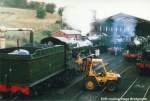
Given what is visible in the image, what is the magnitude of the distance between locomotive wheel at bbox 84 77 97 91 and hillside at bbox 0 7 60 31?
1777 inches

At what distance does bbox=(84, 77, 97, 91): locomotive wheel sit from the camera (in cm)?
2189

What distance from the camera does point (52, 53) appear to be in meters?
22.0

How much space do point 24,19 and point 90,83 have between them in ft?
173

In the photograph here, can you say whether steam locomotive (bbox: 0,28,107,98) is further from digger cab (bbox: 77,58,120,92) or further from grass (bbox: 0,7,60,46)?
grass (bbox: 0,7,60,46)

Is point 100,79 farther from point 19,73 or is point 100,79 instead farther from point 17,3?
point 17,3

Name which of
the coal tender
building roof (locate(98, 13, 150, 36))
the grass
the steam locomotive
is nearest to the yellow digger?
the steam locomotive

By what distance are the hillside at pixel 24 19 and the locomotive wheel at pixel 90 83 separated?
148 feet

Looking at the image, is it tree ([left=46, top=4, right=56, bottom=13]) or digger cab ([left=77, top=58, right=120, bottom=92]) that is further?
tree ([left=46, top=4, right=56, bottom=13])

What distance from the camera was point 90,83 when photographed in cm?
2203

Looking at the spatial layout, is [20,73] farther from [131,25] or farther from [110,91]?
[131,25]

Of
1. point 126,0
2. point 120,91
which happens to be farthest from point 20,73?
point 126,0

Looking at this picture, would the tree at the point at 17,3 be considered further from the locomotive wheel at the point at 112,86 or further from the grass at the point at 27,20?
the locomotive wheel at the point at 112,86

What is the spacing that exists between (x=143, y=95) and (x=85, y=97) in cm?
356

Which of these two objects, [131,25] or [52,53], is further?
[131,25]
